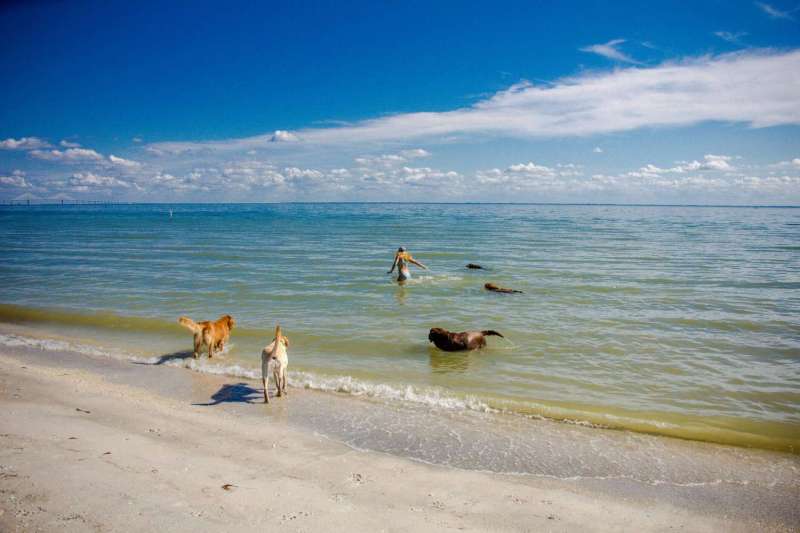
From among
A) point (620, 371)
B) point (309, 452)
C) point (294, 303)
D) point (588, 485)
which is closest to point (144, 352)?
point (294, 303)

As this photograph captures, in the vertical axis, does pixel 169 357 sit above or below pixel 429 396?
below

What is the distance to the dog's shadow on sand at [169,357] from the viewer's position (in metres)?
10.1

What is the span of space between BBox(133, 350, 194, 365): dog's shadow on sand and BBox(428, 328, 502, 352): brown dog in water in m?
5.79

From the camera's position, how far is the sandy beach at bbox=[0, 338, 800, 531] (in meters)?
4.29

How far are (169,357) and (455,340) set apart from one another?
6697 mm

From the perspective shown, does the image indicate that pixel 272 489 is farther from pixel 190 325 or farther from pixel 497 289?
pixel 497 289

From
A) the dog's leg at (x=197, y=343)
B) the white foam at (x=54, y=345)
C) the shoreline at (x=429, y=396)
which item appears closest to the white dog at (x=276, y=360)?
the shoreline at (x=429, y=396)

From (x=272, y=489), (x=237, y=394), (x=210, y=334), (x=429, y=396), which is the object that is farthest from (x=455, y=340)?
(x=272, y=489)

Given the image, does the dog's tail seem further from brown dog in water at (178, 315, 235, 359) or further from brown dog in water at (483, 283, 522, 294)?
brown dog in water at (483, 283, 522, 294)

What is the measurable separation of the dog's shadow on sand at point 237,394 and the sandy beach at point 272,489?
2.76 ft

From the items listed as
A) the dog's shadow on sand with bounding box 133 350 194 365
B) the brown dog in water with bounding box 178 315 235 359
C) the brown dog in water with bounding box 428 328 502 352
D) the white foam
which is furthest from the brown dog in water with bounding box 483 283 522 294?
the white foam

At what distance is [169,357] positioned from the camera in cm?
1041

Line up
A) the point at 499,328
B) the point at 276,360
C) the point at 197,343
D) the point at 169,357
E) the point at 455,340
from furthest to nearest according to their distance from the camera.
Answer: the point at 499,328
the point at 455,340
the point at 169,357
the point at 197,343
the point at 276,360

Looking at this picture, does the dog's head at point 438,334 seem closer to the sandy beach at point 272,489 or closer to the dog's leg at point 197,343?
the sandy beach at point 272,489
